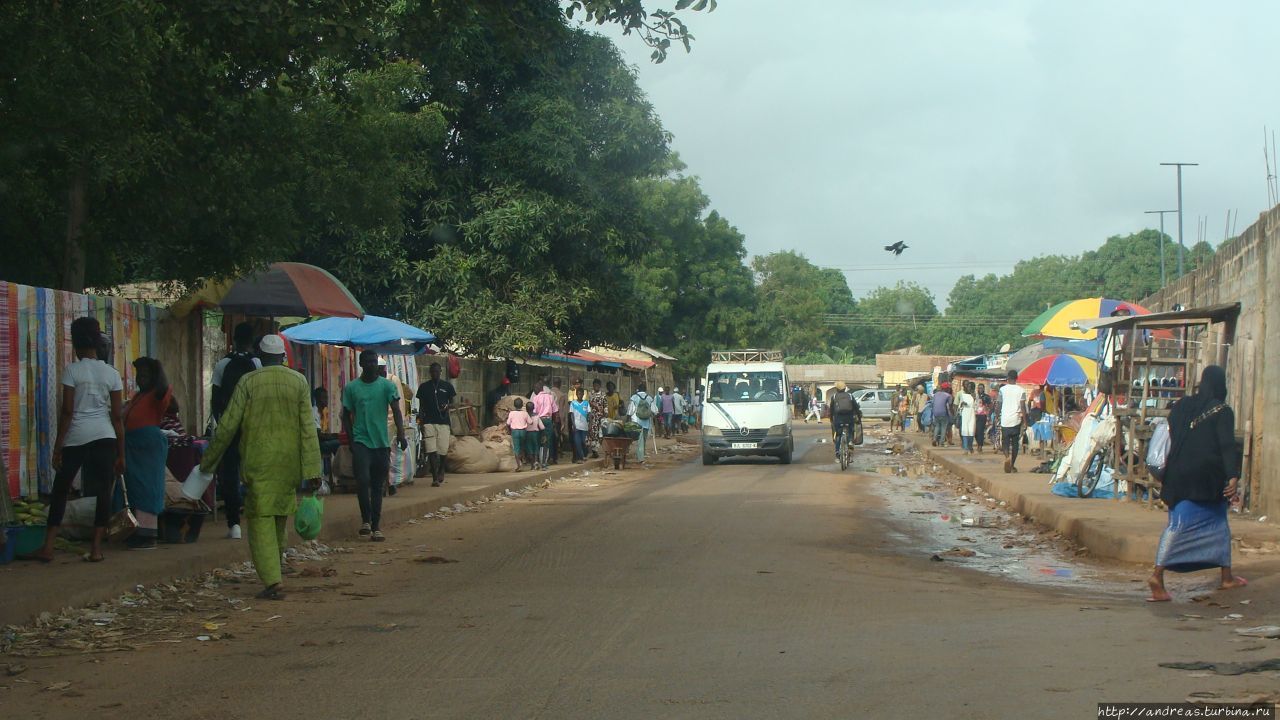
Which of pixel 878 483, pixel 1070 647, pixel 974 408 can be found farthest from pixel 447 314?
pixel 1070 647

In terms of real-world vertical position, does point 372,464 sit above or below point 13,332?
below

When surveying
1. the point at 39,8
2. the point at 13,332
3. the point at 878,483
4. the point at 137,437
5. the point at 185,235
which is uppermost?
the point at 39,8

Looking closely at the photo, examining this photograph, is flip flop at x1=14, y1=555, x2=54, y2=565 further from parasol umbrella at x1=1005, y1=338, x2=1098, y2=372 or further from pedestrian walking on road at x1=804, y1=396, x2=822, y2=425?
pedestrian walking on road at x1=804, y1=396, x2=822, y2=425

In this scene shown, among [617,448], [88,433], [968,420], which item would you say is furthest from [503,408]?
[88,433]

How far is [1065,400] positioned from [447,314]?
50.2ft

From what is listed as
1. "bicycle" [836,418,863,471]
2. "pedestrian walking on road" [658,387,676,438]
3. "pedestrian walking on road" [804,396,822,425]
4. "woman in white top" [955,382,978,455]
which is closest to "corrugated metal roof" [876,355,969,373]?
"pedestrian walking on road" [804,396,822,425]

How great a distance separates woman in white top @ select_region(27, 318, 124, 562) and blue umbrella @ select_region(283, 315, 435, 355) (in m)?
7.04

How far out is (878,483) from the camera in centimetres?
2275

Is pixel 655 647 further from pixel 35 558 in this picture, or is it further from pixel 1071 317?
pixel 1071 317

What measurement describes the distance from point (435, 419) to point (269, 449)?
33.9ft

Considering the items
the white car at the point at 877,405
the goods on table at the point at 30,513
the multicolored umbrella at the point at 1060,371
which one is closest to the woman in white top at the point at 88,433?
the goods on table at the point at 30,513

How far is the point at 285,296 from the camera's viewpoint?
14.1 meters

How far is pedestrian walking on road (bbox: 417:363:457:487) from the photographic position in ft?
61.6

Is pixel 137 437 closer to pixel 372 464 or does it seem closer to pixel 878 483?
pixel 372 464
